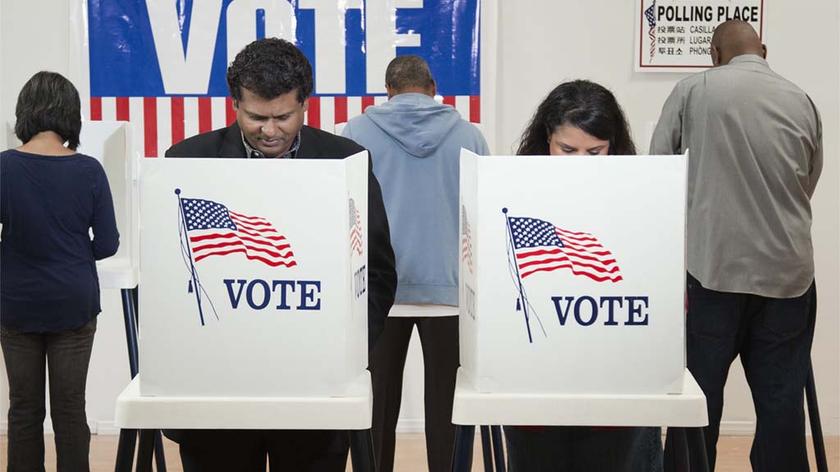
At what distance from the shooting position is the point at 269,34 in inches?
156

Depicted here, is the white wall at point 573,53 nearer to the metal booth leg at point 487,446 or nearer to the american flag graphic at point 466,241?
the metal booth leg at point 487,446

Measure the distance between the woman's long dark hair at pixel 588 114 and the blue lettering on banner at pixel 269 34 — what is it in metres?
1.97

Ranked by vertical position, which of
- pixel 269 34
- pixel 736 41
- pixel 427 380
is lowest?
pixel 427 380

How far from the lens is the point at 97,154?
3.19 meters

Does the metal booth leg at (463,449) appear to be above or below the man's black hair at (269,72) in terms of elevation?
below

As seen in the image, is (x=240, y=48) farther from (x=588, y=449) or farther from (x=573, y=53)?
(x=588, y=449)

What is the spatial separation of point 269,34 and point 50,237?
1472mm

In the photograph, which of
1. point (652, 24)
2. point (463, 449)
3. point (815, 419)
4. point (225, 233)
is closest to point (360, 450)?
point (463, 449)

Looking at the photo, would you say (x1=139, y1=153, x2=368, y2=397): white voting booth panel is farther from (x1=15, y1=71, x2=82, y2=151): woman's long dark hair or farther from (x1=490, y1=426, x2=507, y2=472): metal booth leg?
(x1=15, y1=71, x2=82, y2=151): woman's long dark hair

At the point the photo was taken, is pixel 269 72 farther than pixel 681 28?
No

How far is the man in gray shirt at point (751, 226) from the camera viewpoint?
8.73 feet

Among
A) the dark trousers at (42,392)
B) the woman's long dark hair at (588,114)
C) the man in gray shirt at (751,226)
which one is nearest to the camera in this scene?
the woman's long dark hair at (588,114)

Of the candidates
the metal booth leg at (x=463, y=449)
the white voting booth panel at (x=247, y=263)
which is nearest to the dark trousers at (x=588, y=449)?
the metal booth leg at (x=463, y=449)

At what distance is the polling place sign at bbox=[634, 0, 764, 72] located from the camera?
391 cm
